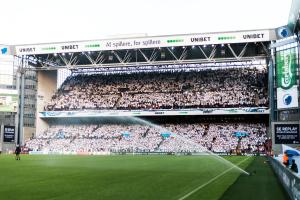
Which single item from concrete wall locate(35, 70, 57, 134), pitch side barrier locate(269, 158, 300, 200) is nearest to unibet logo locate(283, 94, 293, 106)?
pitch side barrier locate(269, 158, 300, 200)

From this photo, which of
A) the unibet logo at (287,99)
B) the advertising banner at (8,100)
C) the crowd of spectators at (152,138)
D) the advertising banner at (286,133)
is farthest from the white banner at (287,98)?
the advertising banner at (8,100)

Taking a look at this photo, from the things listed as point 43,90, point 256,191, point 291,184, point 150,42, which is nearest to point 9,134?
point 43,90

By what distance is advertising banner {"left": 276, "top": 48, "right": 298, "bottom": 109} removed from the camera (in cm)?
5688

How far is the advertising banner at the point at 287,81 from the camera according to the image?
5688 centimetres

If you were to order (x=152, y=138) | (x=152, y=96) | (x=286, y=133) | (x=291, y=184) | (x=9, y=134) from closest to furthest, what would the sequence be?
(x=291, y=184)
(x=286, y=133)
(x=152, y=138)
(x=9, y=134)
(x=152, y=96)

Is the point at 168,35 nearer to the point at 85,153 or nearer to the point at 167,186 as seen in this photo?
the point at 85,153

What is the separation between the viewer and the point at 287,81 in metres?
57.2

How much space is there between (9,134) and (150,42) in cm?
2929

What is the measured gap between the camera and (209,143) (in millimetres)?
67812

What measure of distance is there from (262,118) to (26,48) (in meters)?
43.3

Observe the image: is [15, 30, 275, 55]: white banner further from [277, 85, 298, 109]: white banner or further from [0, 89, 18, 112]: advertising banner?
[277, 85, 298, 109]: white banner

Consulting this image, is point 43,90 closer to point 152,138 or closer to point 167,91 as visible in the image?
point 167,91

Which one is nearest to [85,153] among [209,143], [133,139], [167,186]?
[133,139]

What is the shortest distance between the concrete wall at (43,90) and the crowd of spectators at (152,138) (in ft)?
8.10
